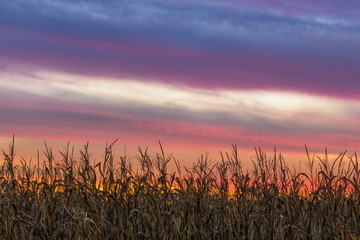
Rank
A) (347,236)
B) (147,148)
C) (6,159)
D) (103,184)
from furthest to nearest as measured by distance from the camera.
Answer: (6,159) → (147,148) → (103,184) → (347,236)

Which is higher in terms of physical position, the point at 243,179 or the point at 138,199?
the point at 243,179

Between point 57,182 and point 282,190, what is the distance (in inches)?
161

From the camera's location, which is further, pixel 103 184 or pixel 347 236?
pixel 103 184

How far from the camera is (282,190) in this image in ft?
26.8

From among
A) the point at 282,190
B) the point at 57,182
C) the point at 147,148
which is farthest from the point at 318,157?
the point at 57,182

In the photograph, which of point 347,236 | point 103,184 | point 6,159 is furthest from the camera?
point 6,159

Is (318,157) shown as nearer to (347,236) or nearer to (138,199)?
(347,236)

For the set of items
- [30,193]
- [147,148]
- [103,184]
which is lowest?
[30,193]

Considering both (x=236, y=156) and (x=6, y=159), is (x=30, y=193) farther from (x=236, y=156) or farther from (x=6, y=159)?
(x=236, y=156)

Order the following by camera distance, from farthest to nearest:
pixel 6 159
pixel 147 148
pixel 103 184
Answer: pixel 6 159, pixel 147 148, pixel 103 184

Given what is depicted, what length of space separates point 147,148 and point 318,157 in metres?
3.19

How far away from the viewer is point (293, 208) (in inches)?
313

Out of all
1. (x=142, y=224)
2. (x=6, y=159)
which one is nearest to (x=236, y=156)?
(x=142, y=224)

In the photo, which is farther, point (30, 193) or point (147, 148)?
point (30, 193)
